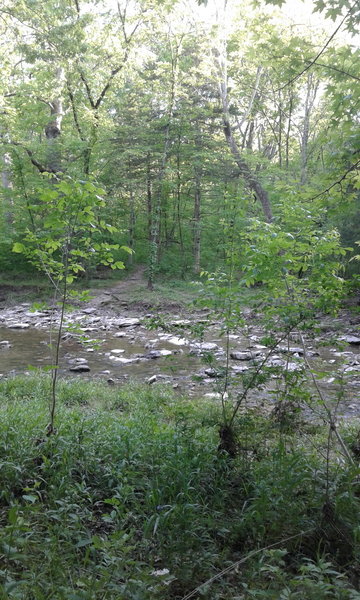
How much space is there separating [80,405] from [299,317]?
3.77 metres

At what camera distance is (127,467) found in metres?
3.37

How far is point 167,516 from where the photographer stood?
2643 millimetres

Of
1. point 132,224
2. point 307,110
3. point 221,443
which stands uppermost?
point 307,110

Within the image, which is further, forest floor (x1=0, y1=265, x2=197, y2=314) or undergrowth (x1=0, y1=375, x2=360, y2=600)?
forest floor (x1=0, y1=265, x2=197, y2=314)

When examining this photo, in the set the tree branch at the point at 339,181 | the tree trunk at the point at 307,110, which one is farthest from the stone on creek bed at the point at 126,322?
the tree trunk at the point at 307,110

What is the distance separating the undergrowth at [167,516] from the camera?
→ 80.0 inches


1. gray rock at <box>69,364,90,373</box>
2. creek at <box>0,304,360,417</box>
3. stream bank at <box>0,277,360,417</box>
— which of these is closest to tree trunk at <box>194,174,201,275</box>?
stream bank at <box>0,277,360,417</box>

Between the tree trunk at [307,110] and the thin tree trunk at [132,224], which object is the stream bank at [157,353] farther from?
the tree trunk at [307,110]

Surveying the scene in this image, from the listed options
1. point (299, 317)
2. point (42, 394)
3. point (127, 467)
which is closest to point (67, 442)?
point (127, 467)

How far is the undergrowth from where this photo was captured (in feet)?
6.67

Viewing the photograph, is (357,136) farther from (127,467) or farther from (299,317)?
(127,467)

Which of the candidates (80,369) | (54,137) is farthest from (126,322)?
(54,137)

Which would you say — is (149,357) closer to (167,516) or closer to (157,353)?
(157,353)

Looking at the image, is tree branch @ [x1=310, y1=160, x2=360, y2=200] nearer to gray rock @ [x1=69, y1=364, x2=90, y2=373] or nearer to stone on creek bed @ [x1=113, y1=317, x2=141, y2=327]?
gray rock @ [x1=69, y1=364, x2=90, y2=373]
